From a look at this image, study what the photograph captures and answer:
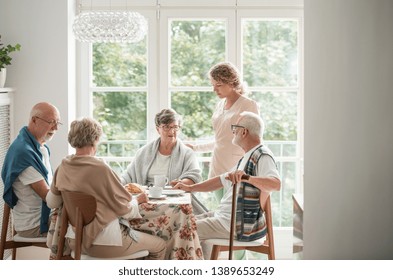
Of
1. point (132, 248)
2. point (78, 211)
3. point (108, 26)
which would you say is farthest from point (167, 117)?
point (78, 211)

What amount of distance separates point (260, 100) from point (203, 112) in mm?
417

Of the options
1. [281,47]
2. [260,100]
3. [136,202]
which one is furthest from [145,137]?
[136,202]

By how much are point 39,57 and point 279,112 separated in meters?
1.71

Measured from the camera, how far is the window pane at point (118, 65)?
470cm

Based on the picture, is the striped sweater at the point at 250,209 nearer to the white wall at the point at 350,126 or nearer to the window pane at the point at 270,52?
the white wall at the point at 350,126

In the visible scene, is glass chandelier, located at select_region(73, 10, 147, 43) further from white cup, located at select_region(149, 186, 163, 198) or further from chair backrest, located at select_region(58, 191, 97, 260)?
chair backrest, located at select_region(58, 191, 97, 260)

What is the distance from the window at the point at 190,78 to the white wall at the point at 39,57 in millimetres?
308

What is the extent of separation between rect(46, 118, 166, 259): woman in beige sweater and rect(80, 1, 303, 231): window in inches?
65.9

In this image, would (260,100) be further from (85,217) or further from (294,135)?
(85,217)

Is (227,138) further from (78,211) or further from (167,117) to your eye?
(78,211)

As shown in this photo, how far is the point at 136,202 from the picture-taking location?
3072 millimetres

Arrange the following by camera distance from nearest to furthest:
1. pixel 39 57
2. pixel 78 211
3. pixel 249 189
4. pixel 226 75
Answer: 1. pixel 78 211
2. pixel 249 189
3. pixel 226 75
4. pixel 39 57

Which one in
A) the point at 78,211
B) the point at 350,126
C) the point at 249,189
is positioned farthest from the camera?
the point at 249,189

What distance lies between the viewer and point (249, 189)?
325cm
